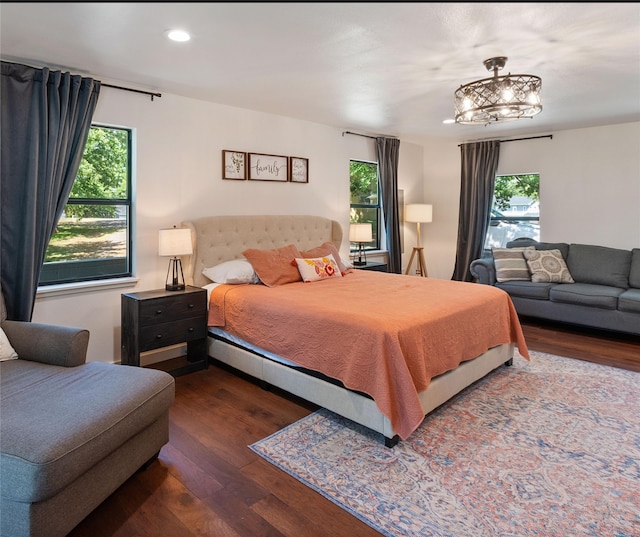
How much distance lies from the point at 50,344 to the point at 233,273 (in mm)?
1630

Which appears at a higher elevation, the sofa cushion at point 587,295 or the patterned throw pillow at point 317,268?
the patterned throw pillow at point 317,268

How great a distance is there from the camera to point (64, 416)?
5.60ft

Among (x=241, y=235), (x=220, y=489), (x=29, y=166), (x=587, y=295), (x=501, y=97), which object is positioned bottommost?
(x=220, y=489)

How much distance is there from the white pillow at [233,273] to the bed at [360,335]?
7 cm

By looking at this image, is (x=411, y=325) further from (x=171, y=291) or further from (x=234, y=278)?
(x=171, y=291)

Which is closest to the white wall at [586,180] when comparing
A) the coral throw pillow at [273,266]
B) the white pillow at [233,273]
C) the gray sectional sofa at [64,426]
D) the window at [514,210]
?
the window at [514,210]

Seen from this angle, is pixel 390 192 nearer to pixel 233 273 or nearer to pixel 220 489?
pixel 233 273

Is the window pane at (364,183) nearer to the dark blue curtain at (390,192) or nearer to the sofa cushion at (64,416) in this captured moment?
the dark blue curtain at (390,192)

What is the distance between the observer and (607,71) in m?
3.21

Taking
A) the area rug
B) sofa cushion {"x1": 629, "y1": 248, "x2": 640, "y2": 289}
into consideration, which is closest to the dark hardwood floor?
the area rug

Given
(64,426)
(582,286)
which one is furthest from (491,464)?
(582,286)

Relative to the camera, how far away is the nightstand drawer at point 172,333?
Result: 3.18 m

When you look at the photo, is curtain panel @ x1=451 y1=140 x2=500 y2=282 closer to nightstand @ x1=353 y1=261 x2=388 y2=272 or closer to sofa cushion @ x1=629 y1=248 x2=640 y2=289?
nightstand @ x1=353 y1=261 x2=388 y2=272

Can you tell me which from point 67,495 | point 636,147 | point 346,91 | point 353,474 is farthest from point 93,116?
point 636,147
